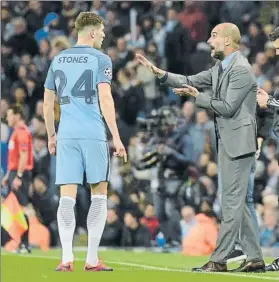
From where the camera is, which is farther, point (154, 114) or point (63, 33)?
point (63, 33)

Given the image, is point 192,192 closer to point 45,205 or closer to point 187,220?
point 187,220

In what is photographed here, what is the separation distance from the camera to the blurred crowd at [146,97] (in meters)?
17.9

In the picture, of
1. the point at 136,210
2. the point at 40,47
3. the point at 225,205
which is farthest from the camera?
the point at 40,47

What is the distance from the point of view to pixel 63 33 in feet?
74.8

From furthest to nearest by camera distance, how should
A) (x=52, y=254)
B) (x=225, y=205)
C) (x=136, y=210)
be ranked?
(x=136, y=210) → (x=52, y=254) → (x=225, y=205)

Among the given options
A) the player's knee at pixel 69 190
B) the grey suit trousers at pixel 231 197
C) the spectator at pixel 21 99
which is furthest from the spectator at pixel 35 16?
the player's knee at pixel 69 190

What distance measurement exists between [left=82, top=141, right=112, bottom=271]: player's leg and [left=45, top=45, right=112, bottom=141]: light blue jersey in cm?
10

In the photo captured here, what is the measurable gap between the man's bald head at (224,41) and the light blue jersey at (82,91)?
1.01m

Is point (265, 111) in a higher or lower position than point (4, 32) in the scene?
lower

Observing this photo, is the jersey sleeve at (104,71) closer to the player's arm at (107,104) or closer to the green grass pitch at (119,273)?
the player's arm at (107,104)

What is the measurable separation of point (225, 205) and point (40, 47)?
11055 millimetres

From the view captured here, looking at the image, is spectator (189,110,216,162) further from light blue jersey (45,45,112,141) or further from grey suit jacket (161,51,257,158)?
light blue jersey (45,45,112,141)

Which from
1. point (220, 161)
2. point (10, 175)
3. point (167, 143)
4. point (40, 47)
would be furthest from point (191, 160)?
point (220, 161)

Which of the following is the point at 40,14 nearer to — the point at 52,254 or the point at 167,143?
the point at 167,143
